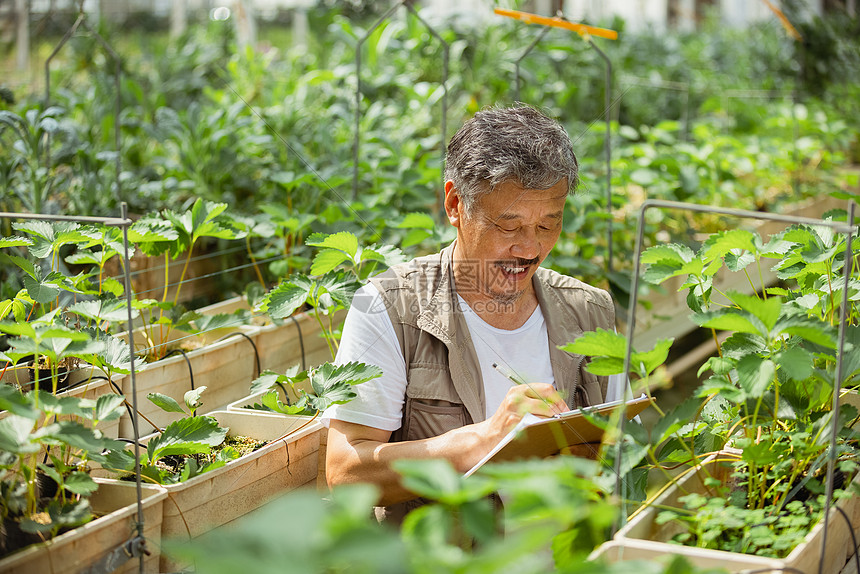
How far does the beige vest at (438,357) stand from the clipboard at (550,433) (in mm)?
171

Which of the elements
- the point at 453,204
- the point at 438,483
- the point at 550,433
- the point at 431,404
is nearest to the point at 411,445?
the point at 431,404

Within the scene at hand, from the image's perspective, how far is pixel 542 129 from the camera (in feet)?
4.87

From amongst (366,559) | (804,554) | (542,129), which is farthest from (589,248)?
(366,559)

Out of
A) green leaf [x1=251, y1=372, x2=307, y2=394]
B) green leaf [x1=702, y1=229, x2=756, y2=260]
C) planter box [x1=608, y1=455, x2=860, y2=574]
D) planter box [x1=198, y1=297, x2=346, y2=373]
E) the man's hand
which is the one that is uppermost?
green leaf [x1=702, y1=229, x2=756, y2=260]

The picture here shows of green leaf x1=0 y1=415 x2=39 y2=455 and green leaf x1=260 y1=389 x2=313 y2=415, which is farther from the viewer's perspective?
green leaf x1=260 y1=389 x2=313 y2=415

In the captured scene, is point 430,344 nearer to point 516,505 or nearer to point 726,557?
point 726,557

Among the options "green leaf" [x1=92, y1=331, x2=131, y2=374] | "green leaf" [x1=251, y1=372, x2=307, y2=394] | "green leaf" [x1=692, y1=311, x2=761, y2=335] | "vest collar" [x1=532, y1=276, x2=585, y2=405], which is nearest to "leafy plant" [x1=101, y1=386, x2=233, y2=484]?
"green leaf" [x1=92, y1=331, x2=131, y2=374]

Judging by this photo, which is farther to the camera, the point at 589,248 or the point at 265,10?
the point at 265,10

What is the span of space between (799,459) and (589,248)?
154 centimetres

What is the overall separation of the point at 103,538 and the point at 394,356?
1.81 feet

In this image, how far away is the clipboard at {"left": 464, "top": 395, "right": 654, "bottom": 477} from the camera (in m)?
1.16

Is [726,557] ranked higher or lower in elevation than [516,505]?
lower

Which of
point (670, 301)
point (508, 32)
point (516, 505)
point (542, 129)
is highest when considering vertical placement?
point (508, 32)

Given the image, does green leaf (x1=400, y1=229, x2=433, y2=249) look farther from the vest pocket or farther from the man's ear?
the vest pocket
